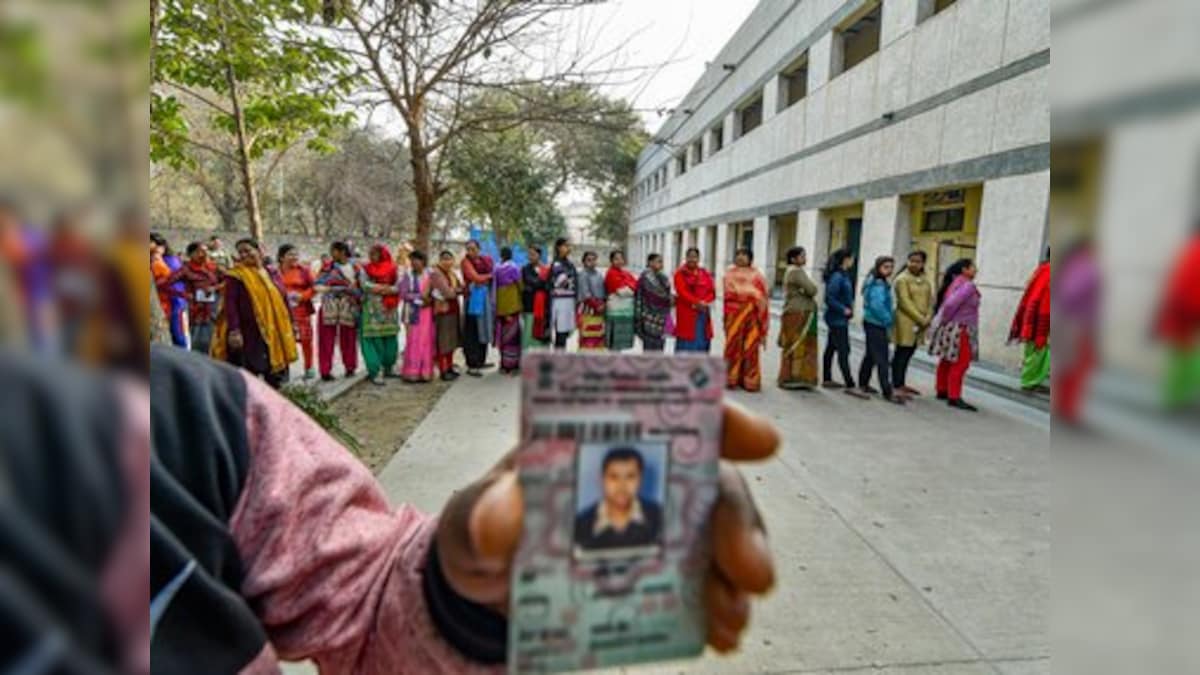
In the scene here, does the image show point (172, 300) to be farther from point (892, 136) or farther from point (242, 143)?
point (892, 136)

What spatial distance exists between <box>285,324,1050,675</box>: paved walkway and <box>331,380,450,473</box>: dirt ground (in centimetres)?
14

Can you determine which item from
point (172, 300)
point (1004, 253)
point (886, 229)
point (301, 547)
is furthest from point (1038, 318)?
point (886, 229)

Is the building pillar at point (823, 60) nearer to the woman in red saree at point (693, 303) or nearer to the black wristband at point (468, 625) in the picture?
the woman in red saree at point (693, 303)

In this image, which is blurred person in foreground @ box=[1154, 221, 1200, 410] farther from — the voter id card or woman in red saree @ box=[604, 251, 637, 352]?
woman in red saree @ box=[604, 251, 637, 352]

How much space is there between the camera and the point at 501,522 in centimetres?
56

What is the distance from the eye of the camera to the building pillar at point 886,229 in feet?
26.7

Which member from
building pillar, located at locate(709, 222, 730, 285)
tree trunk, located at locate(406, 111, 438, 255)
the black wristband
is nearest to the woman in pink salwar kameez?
tree trunk, located at locate(406, 111, 438, 255)

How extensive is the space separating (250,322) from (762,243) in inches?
404

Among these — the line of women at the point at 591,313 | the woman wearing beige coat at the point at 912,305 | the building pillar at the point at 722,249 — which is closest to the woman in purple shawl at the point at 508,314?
the line of women at the point at 591,313

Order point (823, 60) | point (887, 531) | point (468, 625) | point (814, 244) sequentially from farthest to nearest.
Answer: point (814, 244) < point (823, 60) < point (887, 531) < point (468, 625)

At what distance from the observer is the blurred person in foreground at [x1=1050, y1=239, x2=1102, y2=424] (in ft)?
1.00

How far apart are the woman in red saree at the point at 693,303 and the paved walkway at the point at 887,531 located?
1516 millimetres

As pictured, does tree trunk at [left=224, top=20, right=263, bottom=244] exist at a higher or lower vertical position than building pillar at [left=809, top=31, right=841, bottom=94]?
lower

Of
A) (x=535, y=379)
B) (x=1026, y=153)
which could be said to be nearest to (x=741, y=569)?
(x=535, y=379)
